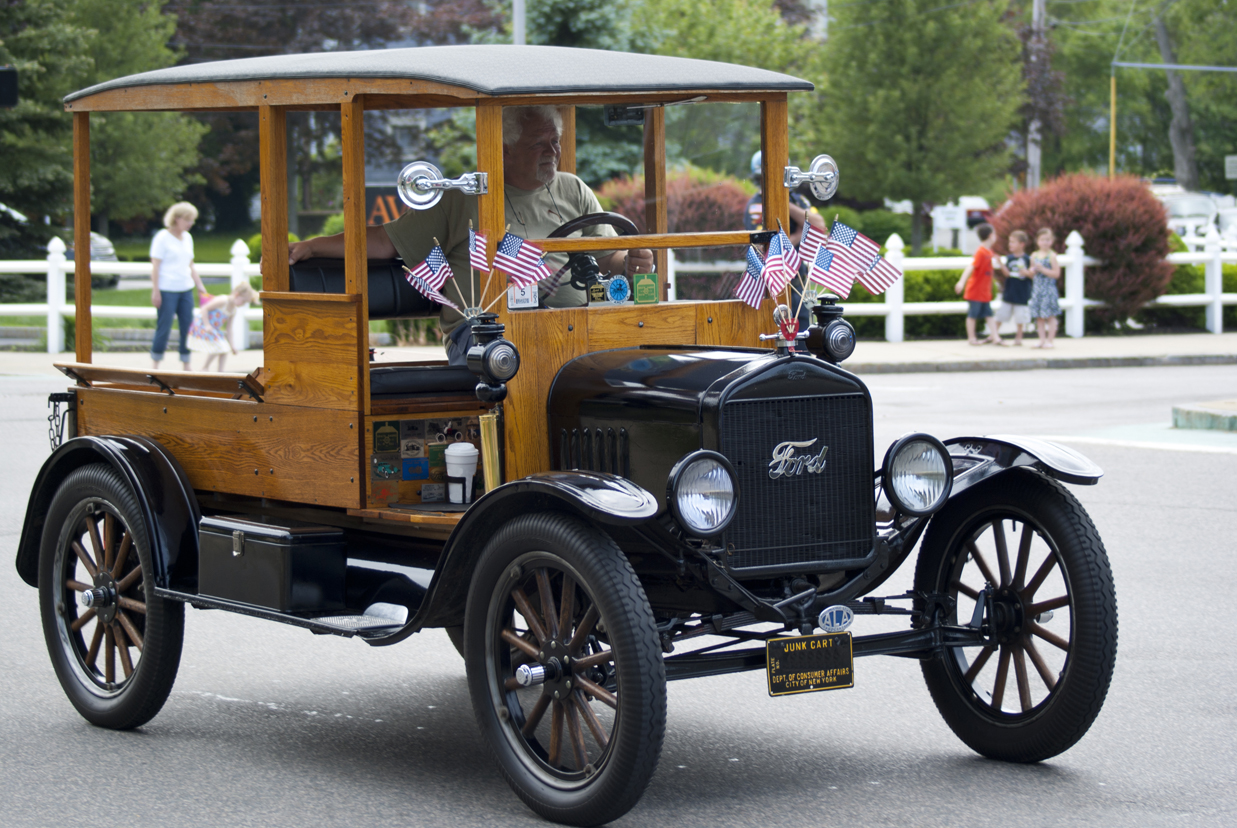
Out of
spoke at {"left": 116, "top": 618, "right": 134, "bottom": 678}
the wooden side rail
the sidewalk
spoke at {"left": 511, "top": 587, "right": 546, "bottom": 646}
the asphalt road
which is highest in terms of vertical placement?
the wooden side rail

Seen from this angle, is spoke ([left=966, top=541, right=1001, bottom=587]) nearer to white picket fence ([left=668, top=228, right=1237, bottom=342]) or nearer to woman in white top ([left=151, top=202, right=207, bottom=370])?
woman in white top ([left=151, top=202, right=207, bottom=370])

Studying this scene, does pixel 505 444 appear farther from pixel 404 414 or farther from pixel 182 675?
pixel 182 675

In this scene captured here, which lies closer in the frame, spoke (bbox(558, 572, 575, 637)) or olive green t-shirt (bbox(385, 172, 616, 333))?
spoke (bbox(558, 572, 575, 637))

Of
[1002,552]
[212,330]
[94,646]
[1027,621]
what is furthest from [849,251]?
[212,330]

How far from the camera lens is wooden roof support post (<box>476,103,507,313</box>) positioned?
4.86 meters

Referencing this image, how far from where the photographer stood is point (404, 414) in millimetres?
5227

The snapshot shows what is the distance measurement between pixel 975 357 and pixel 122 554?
15660mm

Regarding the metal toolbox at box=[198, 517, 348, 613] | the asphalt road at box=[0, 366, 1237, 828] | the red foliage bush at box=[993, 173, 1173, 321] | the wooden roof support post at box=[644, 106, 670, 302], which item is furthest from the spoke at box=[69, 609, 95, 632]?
the red foliage bush at box=[993, 173, 1173, 321]

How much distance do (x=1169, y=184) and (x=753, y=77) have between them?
193ft

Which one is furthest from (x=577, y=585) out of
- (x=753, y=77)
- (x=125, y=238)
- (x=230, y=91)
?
(x=125, y=238)

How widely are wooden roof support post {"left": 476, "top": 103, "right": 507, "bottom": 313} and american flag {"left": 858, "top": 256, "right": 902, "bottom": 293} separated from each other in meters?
1.22

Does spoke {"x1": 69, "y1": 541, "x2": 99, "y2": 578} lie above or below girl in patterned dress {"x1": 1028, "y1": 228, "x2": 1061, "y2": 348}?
below

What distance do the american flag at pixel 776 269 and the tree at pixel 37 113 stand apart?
24.4 m

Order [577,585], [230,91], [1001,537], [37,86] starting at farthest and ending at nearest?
[37,86] → [230,91] → [1001,537] → [577,585]
